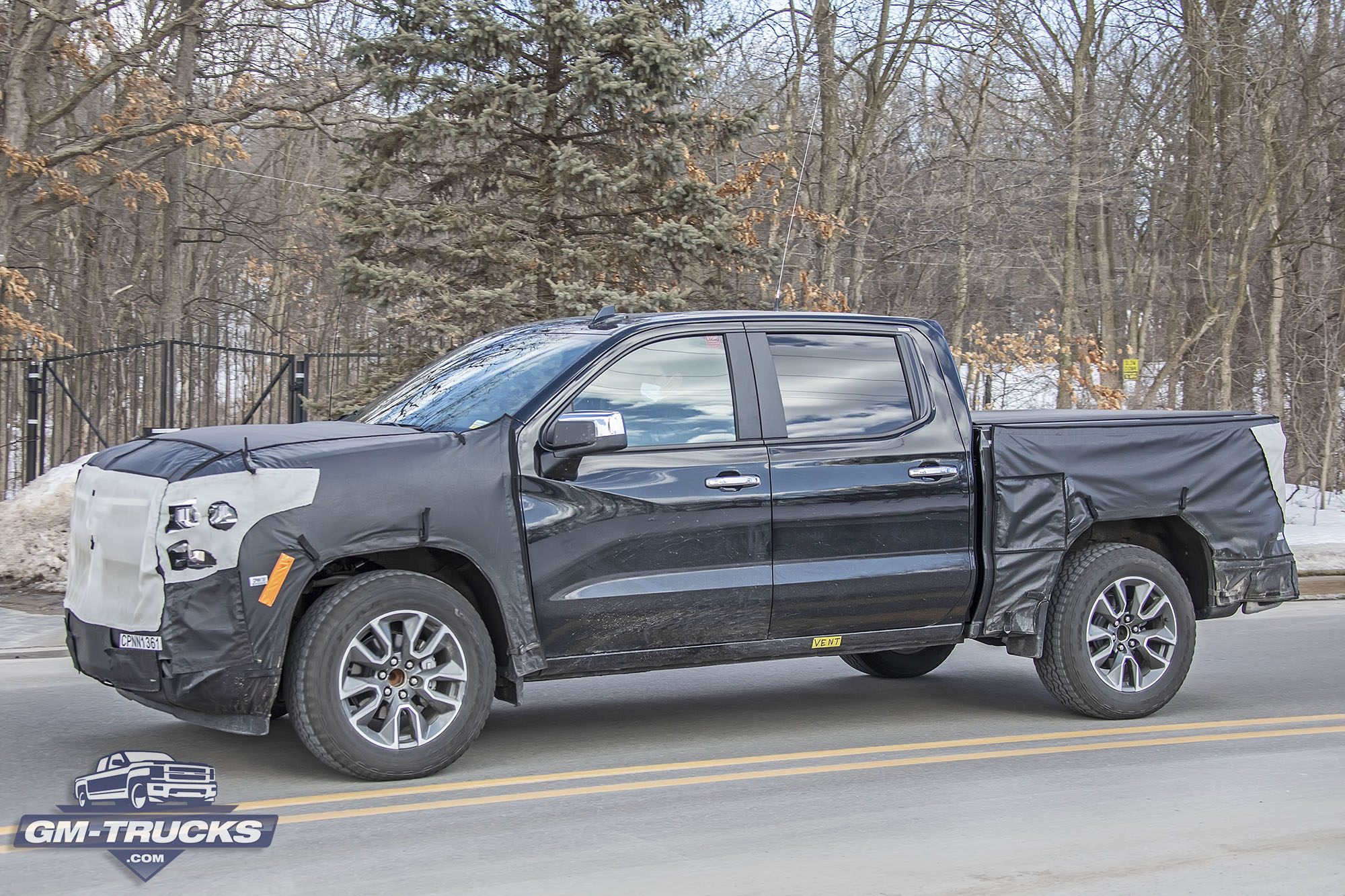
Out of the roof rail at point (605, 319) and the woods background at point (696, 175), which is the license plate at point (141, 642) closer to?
the roof rail at point (605, 319)

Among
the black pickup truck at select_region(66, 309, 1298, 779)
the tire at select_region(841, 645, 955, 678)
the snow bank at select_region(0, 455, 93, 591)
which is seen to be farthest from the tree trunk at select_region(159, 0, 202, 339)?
the black pickup truck at select_region(66, 309, 1298, 779)

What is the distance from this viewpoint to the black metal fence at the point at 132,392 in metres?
16.1

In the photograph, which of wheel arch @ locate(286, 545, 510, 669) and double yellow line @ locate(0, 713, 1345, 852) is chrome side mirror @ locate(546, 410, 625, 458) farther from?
double yellow line @ locate(0, 713, 1345, 852)

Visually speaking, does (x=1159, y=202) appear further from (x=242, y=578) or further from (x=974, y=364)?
(x=242, y=578)

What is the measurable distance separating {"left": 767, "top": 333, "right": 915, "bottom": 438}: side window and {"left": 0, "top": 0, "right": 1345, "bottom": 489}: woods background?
69.6 inches

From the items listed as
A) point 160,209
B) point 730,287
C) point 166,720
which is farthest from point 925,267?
point 166,720

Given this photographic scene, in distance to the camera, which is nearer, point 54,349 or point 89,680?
point 89,680

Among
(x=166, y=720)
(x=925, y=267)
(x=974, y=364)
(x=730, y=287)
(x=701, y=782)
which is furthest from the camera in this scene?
(x=925, y=267)

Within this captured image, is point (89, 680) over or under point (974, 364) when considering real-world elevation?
under

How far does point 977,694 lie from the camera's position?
25.8 ft

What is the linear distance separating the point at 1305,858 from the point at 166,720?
5174 millimetres

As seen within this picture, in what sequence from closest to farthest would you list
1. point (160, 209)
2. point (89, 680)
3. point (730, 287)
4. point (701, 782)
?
point (701, 782)
point (89, 680)
point (730, 287)
point (160, 209)

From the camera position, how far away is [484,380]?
6387mm

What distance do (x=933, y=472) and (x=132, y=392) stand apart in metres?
13.8
